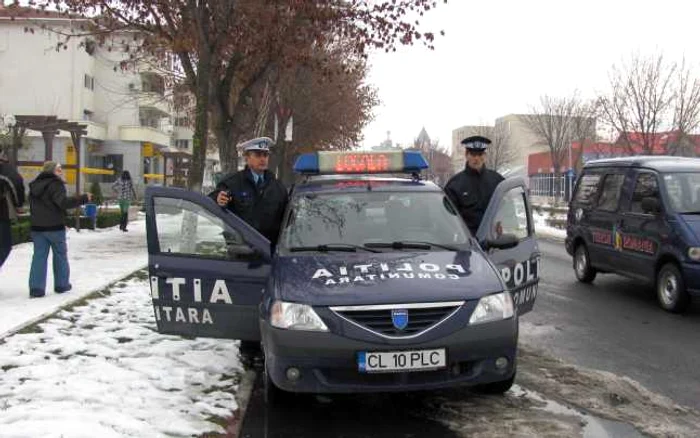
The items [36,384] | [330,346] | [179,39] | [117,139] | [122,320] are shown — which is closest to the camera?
[330,346]

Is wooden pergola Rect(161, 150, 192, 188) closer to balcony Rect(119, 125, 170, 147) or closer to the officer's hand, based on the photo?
balcony Rect(119, 125, 170, 147)

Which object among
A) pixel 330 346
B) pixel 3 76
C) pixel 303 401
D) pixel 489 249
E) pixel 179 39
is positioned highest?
pixel 3 76

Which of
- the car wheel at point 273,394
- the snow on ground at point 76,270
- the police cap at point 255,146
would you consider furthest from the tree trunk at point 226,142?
the car wheel at point 273,394

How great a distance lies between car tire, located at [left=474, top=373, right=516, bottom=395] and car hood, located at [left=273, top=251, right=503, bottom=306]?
2.83 ft

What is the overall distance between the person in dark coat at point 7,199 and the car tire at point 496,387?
620cm

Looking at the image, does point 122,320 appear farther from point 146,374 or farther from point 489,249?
point 489,249

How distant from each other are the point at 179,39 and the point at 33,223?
418 centimetres

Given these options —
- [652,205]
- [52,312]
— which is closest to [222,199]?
[52,312]

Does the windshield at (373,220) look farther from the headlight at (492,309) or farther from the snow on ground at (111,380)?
the snow on ground at (111,380)

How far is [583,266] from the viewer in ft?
37.3

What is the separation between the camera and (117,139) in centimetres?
5325

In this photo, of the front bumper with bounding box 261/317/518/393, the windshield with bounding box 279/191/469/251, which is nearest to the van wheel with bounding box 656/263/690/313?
the windshield with bounding box 279/191/469/251

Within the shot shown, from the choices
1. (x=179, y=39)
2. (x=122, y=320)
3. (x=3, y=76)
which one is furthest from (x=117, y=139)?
(x=122, y=320)

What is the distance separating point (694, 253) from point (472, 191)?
332 cm
